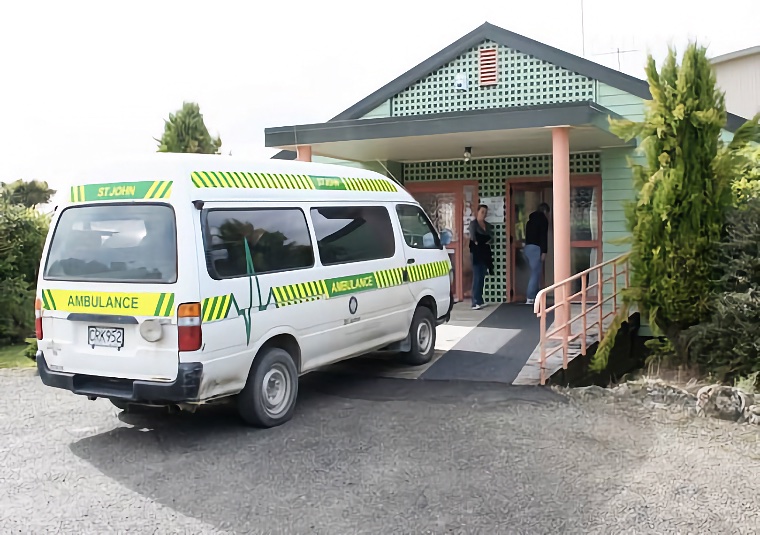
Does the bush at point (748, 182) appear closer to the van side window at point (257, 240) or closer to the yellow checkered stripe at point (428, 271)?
the yellow checkered stripe at point (428, 271)

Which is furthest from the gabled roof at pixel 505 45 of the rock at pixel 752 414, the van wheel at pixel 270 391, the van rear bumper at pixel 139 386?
the van rear bumper at pixel 139 386

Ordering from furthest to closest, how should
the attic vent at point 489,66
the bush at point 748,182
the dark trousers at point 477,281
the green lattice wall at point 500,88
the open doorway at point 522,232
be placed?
the open doorway at point 522,232, the attic vent at point 489,66, the dark trousers at point 477,281, the green lattice wall at point 500,88, the bush at point 748,182

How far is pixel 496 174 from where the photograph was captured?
1330 centimetres

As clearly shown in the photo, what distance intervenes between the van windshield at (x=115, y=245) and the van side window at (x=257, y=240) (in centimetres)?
33

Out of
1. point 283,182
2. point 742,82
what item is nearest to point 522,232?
point 283,182

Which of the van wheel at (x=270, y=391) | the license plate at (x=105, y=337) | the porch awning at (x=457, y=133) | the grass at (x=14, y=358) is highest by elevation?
the porch awning at (x=457, y=133)

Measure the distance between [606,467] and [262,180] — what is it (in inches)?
141

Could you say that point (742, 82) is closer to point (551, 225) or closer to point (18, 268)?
point (551, 225)

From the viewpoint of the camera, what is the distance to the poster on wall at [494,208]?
43.8 ft

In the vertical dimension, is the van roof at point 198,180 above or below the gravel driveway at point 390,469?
above

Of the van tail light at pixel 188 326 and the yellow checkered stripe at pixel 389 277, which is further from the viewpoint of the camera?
the yellow checkered stripe at pixel 389 277

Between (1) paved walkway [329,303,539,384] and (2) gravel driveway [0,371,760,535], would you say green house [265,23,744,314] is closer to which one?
(1) paved walkway [329,303,539,384]

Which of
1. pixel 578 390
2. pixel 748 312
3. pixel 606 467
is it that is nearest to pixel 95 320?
pixel 606 467

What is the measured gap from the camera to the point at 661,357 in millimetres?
8367
